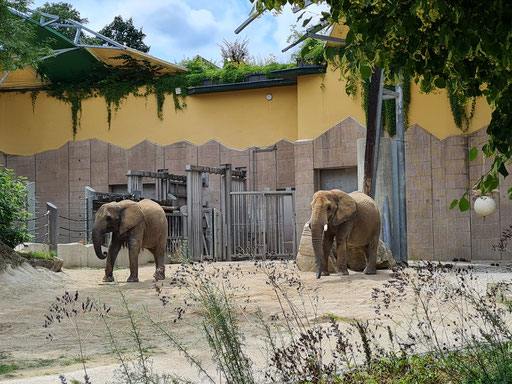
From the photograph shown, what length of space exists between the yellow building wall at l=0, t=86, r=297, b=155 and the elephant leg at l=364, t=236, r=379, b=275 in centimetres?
1044

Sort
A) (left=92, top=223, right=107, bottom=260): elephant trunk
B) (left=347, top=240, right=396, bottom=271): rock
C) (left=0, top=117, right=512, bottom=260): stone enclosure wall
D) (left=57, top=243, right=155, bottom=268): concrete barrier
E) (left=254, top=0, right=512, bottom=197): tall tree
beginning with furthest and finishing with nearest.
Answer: (left=0, top=117, right=512, bottom=260): stone enclosure wall < (left=57, top=243, right=155, bottom=268): concrete barrier < (left=347, top=240, right=396, bottom=271): rock < (left=92, top=223, right=107, bottom=260): elephant trunk < (left=254, top=0, right=512, bottom=197): tall tree

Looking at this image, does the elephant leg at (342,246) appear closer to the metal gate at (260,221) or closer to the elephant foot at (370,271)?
the elephant foot at (370,271)

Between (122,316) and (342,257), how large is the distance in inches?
212

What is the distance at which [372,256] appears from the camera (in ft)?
46.6

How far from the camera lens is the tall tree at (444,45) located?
370 cm

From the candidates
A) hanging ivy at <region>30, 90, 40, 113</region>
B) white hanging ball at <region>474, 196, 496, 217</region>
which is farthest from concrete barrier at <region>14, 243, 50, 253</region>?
hanging ivy at <region>30, 90, 40, 113</region>

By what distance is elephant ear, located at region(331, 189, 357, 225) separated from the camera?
13.7m

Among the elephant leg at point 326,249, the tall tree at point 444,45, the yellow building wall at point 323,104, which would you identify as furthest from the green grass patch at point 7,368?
the yellow building wall at point 323,104

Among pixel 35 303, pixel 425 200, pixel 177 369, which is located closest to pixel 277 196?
pixel 425 200

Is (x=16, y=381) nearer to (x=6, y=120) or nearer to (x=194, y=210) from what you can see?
(x=194, y=210)

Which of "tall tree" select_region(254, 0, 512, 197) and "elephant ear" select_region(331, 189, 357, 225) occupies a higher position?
"tall tree" select_region(254, 0, 512, 197)

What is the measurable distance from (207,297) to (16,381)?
2.06 metres

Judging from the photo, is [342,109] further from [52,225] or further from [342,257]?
[52,225]

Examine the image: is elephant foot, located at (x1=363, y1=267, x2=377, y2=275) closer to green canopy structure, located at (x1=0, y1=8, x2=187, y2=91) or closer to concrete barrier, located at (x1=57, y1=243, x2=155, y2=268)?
concrete barrier, located at (x1=57, y1=243, x2=155, y2=268)
